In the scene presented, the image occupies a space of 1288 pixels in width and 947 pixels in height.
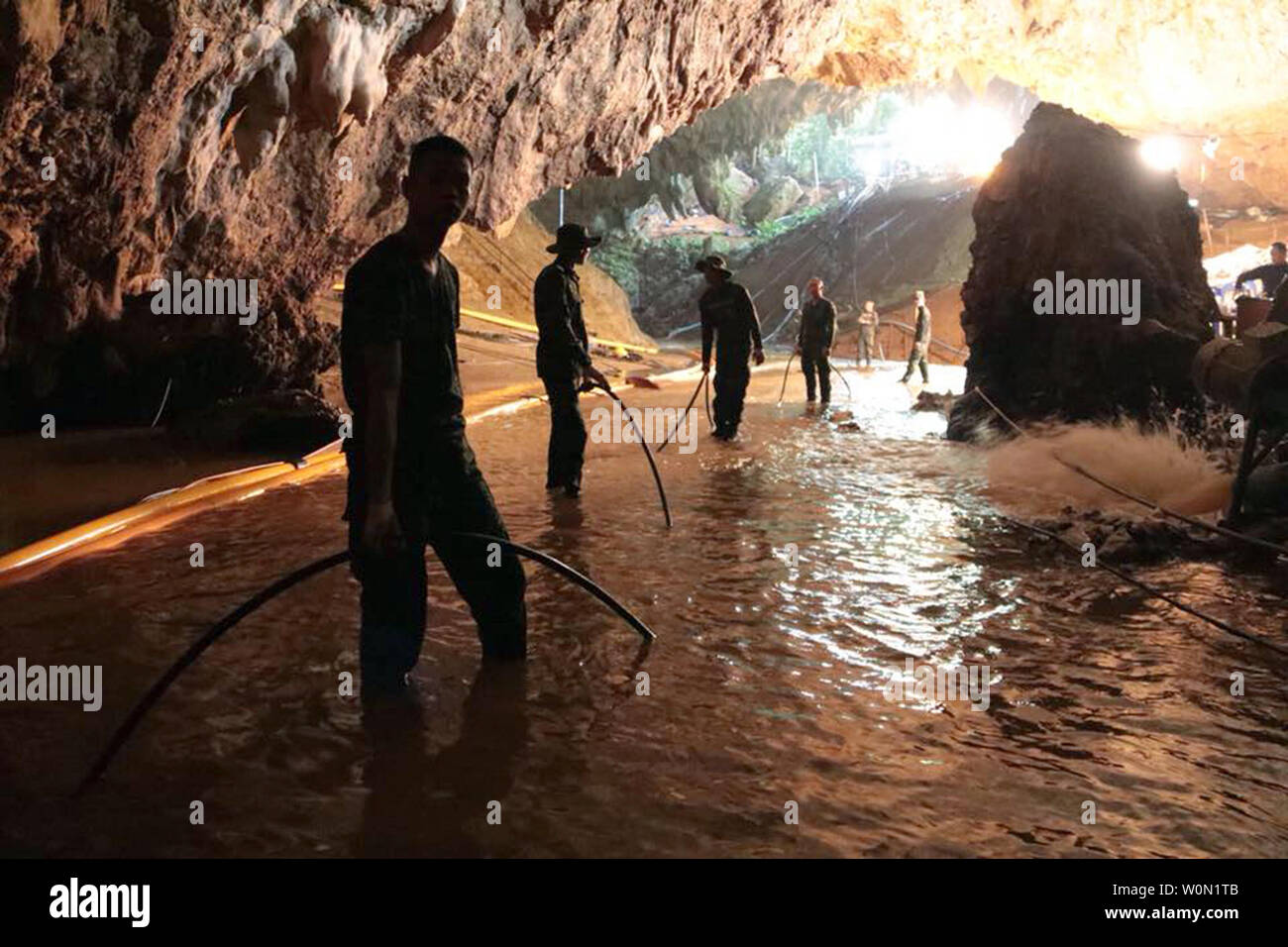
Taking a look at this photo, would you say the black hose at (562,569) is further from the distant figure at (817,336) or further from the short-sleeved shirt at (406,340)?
the distant figure at (817,336)

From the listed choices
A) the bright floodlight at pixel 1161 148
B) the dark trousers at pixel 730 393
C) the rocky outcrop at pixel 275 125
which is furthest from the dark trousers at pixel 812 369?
the bright floodlight at pixel 1161 148

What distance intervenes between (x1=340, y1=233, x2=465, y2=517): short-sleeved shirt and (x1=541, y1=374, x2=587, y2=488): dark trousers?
3640 millimetres

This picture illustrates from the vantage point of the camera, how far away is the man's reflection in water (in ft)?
8.59

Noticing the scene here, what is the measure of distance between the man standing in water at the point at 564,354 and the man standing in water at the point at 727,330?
11.4ft

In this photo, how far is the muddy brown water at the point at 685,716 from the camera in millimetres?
2695

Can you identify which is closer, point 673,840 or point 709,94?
point 673,840

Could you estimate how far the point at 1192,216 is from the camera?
9.62 meters

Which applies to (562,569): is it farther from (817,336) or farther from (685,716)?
(817,336)

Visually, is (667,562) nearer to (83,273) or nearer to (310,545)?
(310,545)

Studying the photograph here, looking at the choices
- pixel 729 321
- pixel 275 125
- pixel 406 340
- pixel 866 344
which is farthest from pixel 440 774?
pixel 866 344

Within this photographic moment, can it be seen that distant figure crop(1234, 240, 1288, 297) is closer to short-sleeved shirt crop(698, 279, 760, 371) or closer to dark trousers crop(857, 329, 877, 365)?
short-sleeved shirt crop(698, 279, 760, 371)
